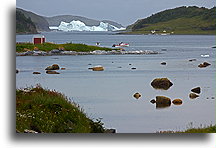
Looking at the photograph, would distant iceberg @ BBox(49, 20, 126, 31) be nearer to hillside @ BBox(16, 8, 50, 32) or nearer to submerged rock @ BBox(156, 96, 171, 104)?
hillside @ BBox(16, 8, 50, 32)

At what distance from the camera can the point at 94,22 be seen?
27.8 feet

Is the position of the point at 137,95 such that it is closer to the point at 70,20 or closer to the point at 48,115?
the point at 70,20

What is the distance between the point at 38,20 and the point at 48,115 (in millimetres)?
1866

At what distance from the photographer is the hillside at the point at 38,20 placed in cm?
795

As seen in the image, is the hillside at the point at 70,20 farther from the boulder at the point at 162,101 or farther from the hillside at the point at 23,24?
the boulder at the point at 162,101

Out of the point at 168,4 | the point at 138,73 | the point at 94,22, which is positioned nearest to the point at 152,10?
the point at 168,4

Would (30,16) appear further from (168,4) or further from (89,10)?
(168,4)

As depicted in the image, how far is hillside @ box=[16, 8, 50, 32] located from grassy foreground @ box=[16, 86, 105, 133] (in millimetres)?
1218

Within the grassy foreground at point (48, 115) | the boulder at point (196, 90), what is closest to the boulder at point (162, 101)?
the boulder at point (196, 90)

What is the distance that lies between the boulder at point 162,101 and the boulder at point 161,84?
1.27 metres

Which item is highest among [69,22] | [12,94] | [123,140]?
[69,22]

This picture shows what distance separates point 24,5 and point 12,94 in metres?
1.41

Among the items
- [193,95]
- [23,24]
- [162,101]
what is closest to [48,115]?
[23,24]

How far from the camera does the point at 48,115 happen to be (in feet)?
24.4
